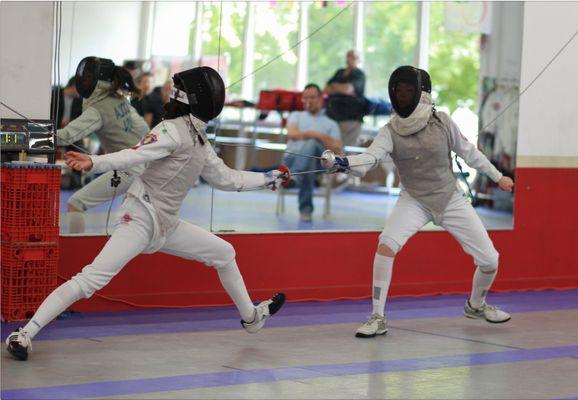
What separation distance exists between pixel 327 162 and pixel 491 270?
1.18m

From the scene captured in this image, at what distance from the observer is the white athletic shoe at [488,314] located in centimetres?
516

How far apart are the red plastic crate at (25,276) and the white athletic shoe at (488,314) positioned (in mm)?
2153

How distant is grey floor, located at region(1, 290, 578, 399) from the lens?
362 cm

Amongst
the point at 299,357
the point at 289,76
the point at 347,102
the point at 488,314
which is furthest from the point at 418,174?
the point at 289,76

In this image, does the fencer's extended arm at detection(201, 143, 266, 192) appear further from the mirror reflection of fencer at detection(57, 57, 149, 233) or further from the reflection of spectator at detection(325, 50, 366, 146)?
the reflection of spectator at detection(325, 50, 366, 146)

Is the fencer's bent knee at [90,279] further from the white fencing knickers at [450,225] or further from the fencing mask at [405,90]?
the fencing mask at [405,90]

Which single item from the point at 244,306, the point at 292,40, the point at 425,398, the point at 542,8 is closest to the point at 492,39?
the point at 542,8

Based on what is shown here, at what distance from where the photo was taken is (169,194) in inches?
165

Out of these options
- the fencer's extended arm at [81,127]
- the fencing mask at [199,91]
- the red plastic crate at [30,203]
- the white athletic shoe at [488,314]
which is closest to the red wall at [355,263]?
the red plastic crate at [30,203]

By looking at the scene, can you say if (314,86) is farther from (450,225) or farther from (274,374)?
(274,374)

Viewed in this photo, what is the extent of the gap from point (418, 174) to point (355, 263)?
1196mm

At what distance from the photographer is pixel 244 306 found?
4453mm

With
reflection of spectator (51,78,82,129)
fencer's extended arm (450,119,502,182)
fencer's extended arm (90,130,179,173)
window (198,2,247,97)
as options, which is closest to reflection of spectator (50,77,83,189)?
reflection of spectator (51,78,82,129)

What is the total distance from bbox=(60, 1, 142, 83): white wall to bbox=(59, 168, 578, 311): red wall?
3.05ft
